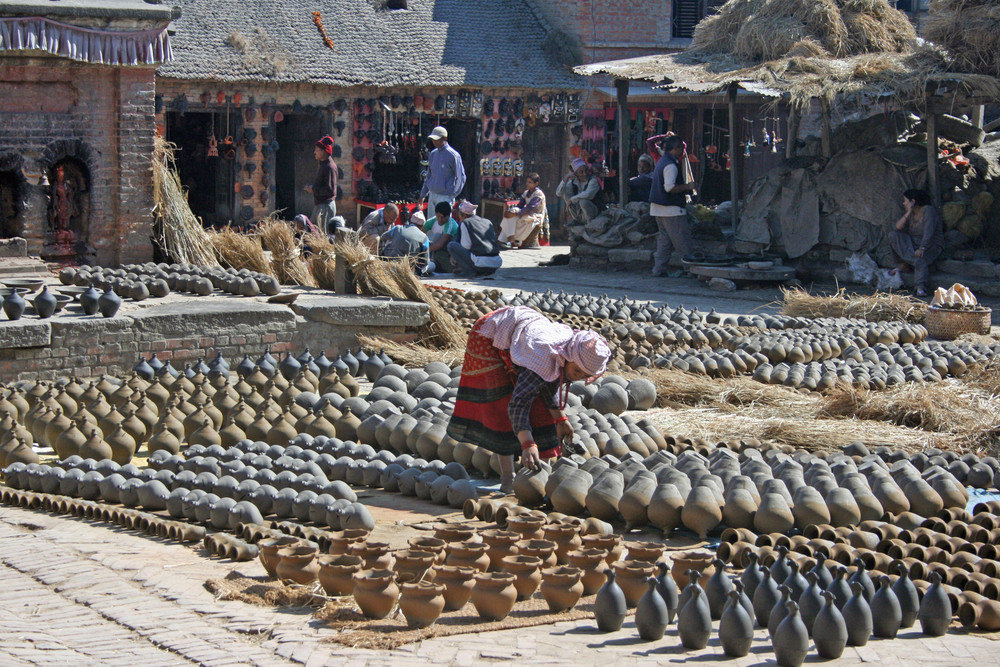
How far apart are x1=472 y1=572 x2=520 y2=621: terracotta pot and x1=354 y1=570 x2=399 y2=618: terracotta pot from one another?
32 cm

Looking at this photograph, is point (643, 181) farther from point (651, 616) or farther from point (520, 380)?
point (651, 616)

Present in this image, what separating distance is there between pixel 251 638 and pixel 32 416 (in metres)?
3.78

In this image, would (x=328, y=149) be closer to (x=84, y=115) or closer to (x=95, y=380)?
(x=84, y=115)

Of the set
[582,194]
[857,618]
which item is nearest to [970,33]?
[582,194]

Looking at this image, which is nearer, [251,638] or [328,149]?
[251,638]

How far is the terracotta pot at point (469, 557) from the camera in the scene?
5.05 meters

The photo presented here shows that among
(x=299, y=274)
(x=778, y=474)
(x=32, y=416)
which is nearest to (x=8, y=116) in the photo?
(x=299, y=274)


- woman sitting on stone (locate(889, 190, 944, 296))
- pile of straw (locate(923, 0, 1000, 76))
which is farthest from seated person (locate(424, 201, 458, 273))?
pile of straw (locate(923, 0, 1000, 76))

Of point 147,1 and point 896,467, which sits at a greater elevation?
point 147,1

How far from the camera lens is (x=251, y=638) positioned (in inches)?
176

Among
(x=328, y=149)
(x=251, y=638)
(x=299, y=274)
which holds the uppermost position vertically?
(x=328, y=149)

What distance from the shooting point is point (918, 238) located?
14883 mm

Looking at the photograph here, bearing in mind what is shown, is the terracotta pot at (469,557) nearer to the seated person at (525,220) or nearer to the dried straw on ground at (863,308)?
the dried straw on ground at (863,308)

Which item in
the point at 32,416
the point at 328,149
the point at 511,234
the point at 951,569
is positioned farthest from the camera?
the point at 511,234
